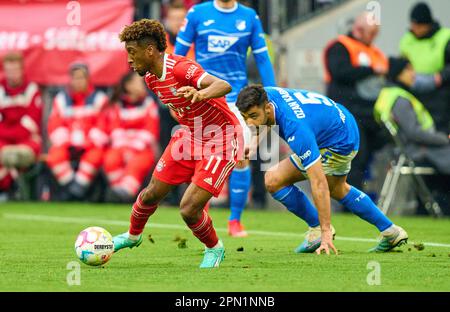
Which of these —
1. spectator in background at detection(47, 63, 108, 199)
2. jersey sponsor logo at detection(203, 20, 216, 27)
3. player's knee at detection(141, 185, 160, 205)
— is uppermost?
jersey sponsor logo at detection(203, 20, 216, 27)

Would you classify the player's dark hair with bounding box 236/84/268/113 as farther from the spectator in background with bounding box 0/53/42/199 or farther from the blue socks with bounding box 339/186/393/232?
the spectator in background with bounding box 0/53/42/199

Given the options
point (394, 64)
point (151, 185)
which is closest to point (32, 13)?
point (394, 64)

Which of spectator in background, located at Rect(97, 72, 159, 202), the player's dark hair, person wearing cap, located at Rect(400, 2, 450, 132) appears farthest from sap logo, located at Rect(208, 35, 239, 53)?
spectator in background, located at Rect(97, 72, 159, 202)

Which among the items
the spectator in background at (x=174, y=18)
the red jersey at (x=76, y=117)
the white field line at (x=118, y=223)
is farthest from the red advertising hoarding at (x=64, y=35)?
the white field line at (x=118, y=223)

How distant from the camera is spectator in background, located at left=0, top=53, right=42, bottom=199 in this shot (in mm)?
17453

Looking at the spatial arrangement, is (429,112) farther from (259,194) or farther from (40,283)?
(40,283)

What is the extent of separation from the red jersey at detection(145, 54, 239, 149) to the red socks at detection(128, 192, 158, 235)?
702mm

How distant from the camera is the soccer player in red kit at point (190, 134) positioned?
838cm

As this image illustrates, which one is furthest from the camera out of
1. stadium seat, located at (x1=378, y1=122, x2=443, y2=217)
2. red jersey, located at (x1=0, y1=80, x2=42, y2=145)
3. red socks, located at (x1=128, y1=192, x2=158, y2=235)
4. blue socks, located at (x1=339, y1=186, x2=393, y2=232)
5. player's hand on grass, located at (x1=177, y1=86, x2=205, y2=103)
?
red jersey, located at (x1=0, y1=80, x2=42, y2=145)

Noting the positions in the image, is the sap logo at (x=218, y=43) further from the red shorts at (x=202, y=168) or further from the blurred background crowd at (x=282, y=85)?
the red shorts at (x=202, y=168)

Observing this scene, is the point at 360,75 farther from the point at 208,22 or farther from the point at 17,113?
the point at 17,113

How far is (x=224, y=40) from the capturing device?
11703mm

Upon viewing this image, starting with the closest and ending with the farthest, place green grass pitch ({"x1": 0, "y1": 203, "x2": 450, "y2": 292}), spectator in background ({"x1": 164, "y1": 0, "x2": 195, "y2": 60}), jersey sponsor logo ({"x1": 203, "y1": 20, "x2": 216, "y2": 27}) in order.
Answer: green grass pitch ({"x1": 0, "y1": 203, "x2": 450, "y2": 292})
jersey sponsor logo ({"x1": 203, "y1": 20, "x2": 216, "y2": 27})
spectator in background ({"x1": 164, "y1": 0, "x2": 195, "y2": 60})

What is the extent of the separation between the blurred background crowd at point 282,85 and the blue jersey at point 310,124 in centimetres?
468
